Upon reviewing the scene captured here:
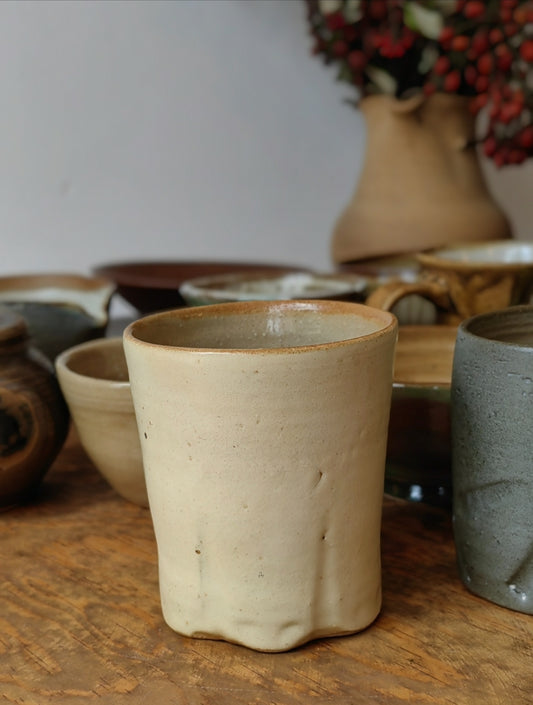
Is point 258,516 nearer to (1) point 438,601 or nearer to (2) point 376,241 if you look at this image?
(1) point 438,601

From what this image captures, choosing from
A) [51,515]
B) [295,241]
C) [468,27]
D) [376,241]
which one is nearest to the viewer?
[51,515]

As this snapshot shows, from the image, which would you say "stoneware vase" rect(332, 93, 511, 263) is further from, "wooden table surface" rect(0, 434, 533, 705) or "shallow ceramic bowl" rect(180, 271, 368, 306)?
"wooden table surface" rect(0, 434, 533, 705)

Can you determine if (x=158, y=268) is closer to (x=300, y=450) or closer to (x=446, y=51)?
(x=446, y=51)

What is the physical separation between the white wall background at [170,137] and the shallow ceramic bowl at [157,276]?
0.17m

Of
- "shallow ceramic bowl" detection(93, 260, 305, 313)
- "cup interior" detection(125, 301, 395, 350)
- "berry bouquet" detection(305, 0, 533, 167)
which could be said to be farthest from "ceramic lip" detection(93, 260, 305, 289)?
"cup interior" detection(125, 301, 395, 350)

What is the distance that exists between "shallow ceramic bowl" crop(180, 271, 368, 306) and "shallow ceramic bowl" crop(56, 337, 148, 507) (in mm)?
132

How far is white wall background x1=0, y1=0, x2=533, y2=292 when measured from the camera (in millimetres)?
971

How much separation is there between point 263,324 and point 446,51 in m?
0.62

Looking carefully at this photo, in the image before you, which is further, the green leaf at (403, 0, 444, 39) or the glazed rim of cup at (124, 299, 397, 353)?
the green leaf at (403, 0, 444, 39)

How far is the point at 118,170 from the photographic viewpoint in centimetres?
116

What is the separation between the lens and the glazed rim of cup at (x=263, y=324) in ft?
1.46

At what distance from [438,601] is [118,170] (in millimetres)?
866

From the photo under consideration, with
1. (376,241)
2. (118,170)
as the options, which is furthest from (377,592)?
(118,170)

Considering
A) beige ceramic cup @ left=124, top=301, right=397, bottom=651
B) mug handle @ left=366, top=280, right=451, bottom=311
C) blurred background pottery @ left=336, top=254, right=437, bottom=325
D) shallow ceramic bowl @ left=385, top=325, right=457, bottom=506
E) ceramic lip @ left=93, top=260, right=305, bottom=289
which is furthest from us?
ceramic lip @ left=93, top=260, right=305, bottom=289
